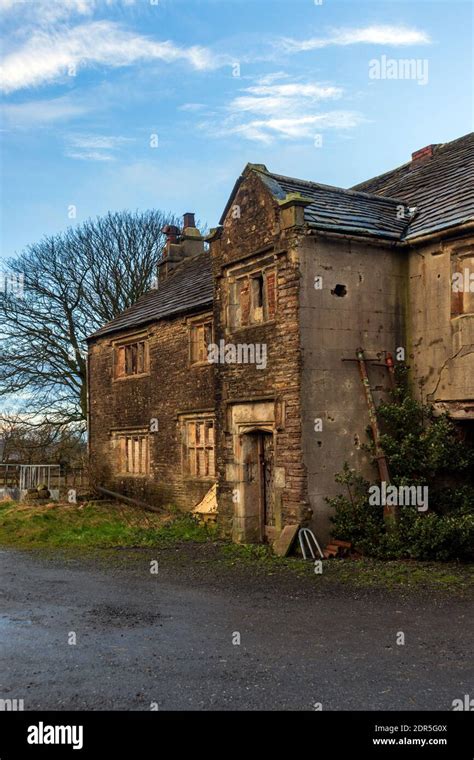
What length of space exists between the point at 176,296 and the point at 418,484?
11252 millimetres

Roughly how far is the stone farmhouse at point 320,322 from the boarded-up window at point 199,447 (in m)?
3.47

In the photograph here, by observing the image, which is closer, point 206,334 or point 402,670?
point 402,670

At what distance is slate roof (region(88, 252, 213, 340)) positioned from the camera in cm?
1948

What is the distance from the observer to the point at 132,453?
22234mm

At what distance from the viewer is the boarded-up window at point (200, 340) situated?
61.1ft

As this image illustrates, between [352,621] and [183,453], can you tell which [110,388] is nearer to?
[183,453]

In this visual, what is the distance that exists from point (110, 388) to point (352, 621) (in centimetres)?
1652

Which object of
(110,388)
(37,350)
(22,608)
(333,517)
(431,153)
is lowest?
(22,608)

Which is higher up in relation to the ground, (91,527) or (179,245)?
(179,245)

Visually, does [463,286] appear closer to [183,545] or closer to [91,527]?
[183,545]

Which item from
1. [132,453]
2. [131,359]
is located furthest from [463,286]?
[132,453]

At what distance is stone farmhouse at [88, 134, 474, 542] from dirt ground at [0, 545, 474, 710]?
2660mm

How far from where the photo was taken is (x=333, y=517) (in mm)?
12359
